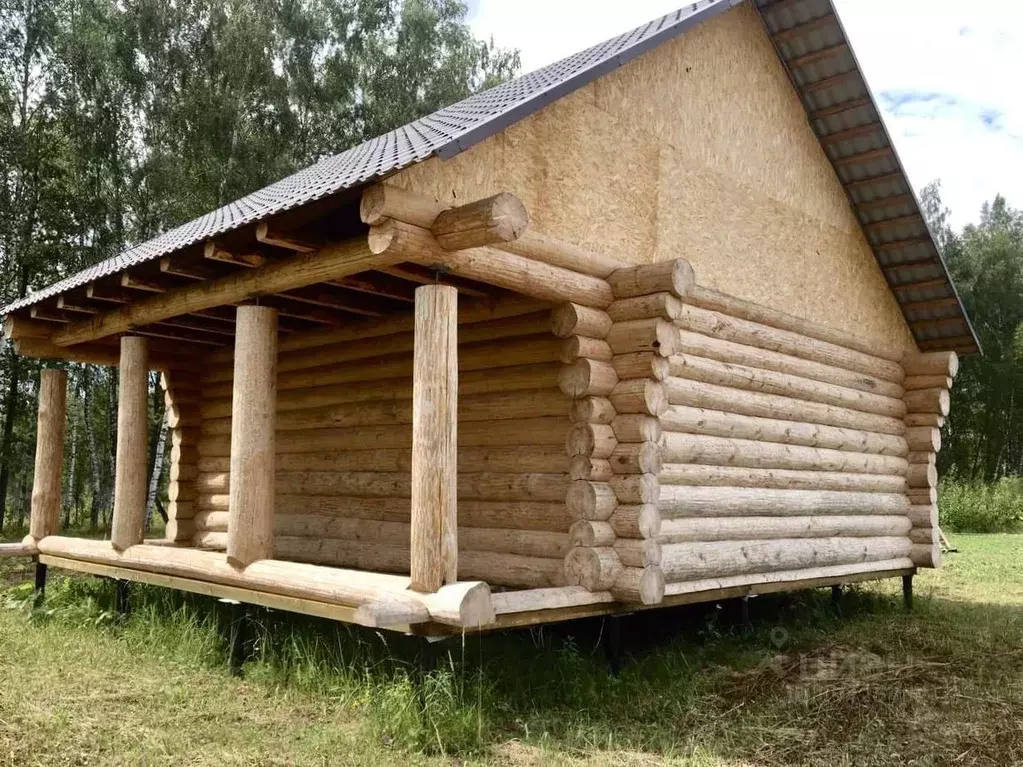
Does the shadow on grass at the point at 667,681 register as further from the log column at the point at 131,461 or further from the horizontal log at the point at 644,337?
the horizontal log at the point at 644,337

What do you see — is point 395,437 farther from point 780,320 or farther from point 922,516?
point 922,516

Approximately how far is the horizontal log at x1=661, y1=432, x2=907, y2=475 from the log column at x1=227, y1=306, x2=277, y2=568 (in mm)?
3476

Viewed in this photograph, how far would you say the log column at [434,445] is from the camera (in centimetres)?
664

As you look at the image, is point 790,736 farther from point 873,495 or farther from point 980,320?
point 980,320

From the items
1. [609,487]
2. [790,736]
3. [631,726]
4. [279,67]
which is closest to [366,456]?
[609,487]

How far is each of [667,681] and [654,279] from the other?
138 inches

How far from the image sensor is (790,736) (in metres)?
7.08

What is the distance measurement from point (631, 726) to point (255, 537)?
3444 millimetres

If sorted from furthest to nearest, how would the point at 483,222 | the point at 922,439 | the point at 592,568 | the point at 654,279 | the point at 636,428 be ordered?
the point at 922,439, the point at 654,279, the point at 636,428, the point at 592,568, the point at 483,222

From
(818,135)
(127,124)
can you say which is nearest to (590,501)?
(818,135)

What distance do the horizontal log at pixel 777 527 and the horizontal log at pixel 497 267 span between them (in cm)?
229

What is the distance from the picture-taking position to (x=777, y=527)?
410 inches

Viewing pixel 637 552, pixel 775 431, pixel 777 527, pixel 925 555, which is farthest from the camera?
pixel 925 555

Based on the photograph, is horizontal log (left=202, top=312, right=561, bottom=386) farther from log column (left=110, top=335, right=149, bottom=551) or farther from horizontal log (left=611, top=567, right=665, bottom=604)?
horizontal log (left=611, top=567, right=665, bottom=604)
